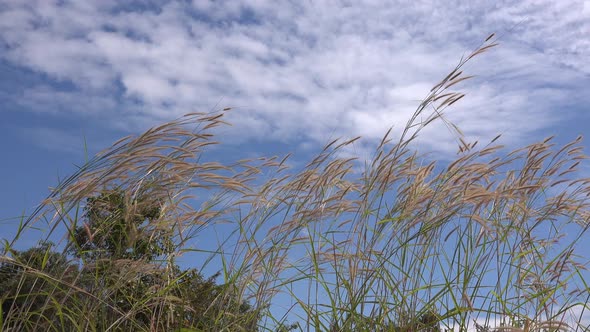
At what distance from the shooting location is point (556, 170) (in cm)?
377

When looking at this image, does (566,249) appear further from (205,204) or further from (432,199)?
(205,204)

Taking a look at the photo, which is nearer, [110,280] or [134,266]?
[134,266]

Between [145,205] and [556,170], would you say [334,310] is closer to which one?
[145,205]

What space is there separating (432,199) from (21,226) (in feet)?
7.07

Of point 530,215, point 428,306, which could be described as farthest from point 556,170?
point 428,306

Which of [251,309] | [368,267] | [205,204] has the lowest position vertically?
[251,309]

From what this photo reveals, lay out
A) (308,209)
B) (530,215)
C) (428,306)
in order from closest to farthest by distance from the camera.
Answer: (428,306) < (308,209) < (530,215)

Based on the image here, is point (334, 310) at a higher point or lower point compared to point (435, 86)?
lower

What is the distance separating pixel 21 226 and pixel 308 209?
59.7 inches

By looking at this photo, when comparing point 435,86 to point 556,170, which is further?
point 556,170

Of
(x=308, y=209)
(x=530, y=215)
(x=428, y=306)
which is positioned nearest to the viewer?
(x=428, y=306)

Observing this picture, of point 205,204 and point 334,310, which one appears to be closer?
point 334,310

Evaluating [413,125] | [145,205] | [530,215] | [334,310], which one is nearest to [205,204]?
[145,205]

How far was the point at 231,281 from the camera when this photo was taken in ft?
10.9
